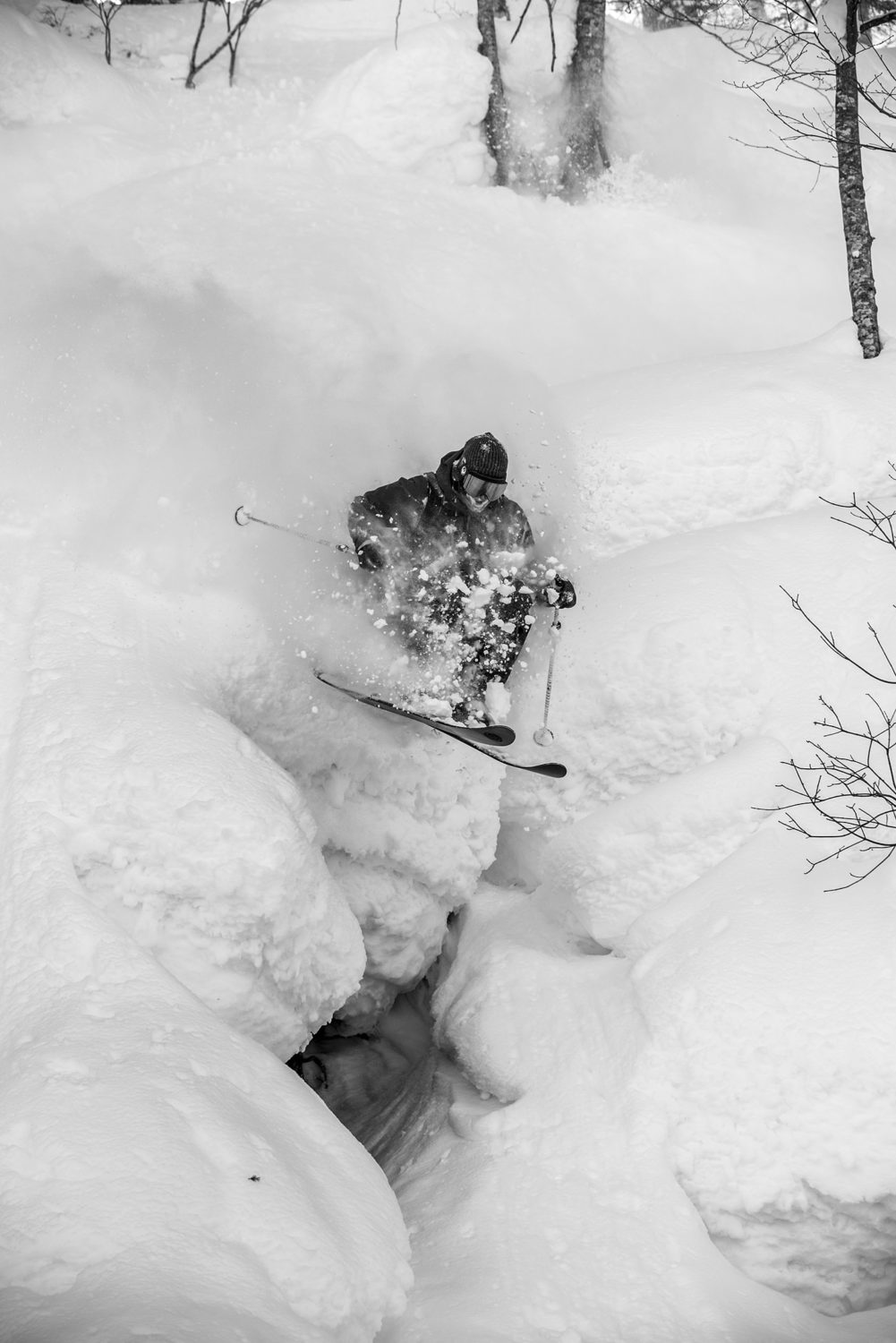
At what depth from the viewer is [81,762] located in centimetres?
407

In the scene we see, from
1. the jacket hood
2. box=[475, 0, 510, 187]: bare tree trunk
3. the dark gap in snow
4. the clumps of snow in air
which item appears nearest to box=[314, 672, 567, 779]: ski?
the jacket hood

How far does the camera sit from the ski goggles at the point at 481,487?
17.4 feet

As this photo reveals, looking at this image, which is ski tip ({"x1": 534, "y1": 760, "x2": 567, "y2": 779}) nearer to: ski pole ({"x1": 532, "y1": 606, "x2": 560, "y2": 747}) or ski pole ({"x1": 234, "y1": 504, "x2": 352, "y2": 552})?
ski pole ({"x1": 532, "y1": 606, "x2": 560, "y2": 747})

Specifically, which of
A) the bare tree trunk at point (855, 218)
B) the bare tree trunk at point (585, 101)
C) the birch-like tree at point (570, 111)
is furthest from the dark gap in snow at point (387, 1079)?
the bare tree trunk at point (585, 101)

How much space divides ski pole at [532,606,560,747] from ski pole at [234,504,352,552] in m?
1.26

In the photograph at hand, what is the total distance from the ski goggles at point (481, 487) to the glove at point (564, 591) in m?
0.60

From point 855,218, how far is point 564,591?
3.55m

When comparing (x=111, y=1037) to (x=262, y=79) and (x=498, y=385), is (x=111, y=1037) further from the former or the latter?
(x=262, y=79)

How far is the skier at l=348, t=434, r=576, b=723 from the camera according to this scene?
5438 mm

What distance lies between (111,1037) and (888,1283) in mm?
3343

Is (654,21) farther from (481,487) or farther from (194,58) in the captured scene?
(481,487)

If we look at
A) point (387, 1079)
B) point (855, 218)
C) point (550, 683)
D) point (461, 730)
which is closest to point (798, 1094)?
point (461, 730)

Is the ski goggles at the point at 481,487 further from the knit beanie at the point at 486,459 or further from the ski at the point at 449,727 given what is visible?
the ski at the point at 449,727

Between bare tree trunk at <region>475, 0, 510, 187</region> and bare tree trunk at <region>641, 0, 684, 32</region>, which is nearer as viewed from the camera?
bare tree trunk at <region>475, 0, 510, 187</region>
